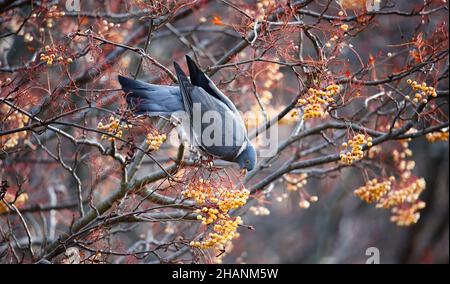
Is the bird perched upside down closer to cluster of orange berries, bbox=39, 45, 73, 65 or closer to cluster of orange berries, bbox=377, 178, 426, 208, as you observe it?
cluster of orange berries, bbox=39, 45, 73, 65

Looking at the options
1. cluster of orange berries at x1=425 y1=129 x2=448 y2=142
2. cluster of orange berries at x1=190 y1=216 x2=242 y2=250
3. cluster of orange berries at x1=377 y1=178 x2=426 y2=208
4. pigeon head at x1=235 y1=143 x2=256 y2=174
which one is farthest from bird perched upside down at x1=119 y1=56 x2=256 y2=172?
cluster of orange berries at x1=425 y1=129 x2=448 y2=142

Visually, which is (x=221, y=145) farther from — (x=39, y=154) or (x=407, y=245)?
(x=407, y=245)

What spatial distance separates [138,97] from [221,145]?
0.82 meters

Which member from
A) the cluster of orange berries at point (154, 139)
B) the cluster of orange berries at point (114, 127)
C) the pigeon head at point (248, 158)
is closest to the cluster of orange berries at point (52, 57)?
the cluster of orange berries at point (114, 127)

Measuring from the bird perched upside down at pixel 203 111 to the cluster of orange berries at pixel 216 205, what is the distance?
3.73ft

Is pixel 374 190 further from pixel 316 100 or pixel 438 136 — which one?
pixel 316 100

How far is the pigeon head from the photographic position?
548cm

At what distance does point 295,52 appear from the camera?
Result: 5.11m

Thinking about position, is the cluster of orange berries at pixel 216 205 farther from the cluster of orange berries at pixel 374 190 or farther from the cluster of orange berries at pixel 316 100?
the cluster of orange berries at pixel 374 190

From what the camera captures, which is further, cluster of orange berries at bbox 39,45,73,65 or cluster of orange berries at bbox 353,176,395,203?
cluster of orange berries at bbox 353,176,395,203

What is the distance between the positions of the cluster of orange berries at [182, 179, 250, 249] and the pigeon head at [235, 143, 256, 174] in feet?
4.74

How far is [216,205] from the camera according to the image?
395 cm

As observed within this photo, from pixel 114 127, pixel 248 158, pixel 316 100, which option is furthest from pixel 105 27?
pixel 316 100
